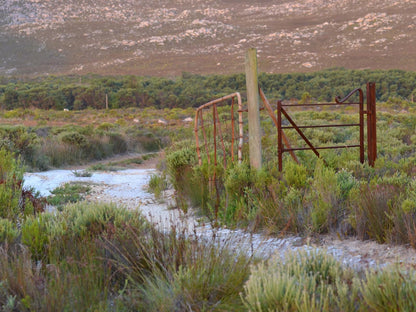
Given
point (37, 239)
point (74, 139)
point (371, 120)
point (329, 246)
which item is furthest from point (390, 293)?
point (74, 139)

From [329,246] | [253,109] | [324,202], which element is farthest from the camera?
[253,109]

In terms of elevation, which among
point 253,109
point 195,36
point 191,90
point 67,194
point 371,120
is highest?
point 195,36

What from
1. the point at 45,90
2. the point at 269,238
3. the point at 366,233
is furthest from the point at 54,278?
the point at 45,90

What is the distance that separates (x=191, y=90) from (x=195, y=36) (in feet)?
97.0

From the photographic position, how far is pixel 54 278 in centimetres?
297

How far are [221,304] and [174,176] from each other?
562 cm

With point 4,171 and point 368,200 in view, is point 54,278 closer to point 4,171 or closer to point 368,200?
point 368,200

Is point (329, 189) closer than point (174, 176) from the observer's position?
Yes

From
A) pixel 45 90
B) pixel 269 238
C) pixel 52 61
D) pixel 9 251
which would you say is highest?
pixel 52 61

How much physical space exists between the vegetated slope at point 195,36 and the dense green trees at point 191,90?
28.7 ft

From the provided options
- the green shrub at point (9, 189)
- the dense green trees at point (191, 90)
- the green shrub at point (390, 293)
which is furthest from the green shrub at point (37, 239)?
the dense green trees at point (191, 90)

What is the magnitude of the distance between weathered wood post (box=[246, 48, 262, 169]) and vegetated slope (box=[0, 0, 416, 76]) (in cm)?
4912

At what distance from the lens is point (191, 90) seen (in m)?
42.6

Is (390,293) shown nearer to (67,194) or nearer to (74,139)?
(67,194)
